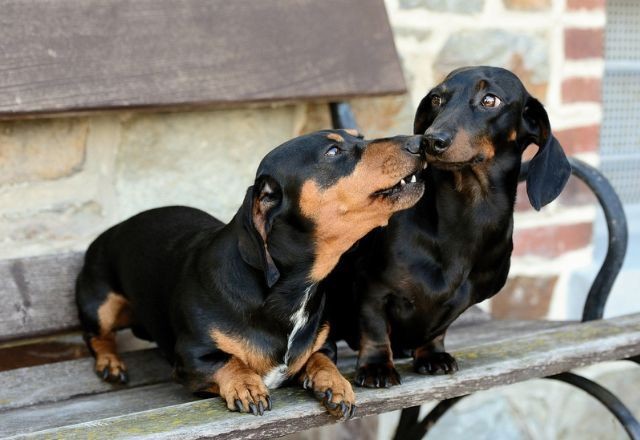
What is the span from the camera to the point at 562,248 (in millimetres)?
3828

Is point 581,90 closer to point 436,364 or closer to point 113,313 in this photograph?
point 436,364

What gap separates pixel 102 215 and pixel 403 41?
48.0 inches

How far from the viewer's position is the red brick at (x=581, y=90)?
12.2ft

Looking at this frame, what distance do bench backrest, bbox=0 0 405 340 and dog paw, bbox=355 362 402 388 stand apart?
100cm

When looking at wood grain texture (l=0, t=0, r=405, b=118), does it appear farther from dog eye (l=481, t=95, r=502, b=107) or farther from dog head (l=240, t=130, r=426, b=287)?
dog eye (l=481, t=95, r=502, b=107)

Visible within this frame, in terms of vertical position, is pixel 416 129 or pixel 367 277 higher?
pixel 416 129

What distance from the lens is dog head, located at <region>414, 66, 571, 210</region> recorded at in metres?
2.20

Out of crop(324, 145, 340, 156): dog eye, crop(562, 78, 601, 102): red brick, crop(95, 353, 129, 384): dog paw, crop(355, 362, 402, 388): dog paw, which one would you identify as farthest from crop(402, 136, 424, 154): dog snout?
crop(562, 78, 601, 102): red brick

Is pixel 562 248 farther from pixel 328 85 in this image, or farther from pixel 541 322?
pixel 328 85

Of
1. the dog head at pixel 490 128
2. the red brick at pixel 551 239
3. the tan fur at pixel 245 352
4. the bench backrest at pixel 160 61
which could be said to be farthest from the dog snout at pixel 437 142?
the red brick at pixel 551 239

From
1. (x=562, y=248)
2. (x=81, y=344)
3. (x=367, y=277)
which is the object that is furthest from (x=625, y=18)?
(x=81, y=344)

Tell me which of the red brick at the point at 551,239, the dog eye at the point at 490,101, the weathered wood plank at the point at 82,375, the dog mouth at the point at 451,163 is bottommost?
the red brick at the point at 551,239

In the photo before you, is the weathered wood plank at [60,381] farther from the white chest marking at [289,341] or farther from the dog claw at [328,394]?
the dog claw at [328,394]

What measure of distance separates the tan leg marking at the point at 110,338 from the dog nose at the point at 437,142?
107cm
